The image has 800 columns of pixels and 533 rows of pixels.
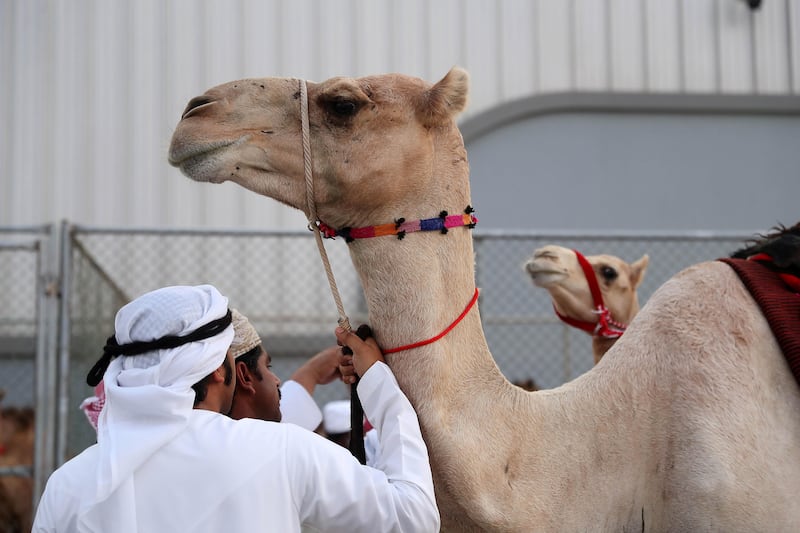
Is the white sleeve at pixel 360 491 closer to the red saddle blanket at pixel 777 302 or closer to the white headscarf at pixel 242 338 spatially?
the white headscarf at pixel 242 338

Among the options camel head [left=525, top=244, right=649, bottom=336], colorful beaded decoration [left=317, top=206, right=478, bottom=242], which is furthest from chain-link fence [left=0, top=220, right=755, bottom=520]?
colorful beaded decoration [left=317, top=206, right=478, bottom=242]

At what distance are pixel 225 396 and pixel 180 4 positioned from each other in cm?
782

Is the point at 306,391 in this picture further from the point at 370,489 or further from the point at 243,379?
the point at 370,489

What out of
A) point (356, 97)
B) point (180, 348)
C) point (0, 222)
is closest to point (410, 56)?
point (0, 222)

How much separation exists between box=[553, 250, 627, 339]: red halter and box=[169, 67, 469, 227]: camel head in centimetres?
235

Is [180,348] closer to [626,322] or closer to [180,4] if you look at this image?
[626,322]

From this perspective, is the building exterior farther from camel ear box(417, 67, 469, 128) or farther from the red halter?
camel ear box(417, 67, 469, 128)

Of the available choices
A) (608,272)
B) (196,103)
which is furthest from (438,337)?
(608,272)

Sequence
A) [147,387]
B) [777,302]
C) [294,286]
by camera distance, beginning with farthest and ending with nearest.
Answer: [294,286] → [777,302] → [147,387]

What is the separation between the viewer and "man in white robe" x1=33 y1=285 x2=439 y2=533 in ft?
6.21

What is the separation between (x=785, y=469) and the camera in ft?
8.04

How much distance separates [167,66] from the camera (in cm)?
913

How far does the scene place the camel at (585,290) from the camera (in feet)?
15.4

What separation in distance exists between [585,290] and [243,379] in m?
2.71
